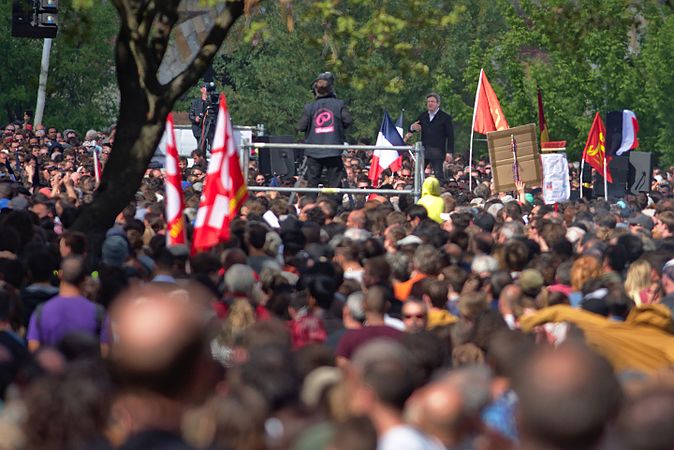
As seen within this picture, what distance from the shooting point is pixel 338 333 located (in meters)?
8.69

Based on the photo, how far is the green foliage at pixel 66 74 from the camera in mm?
37156

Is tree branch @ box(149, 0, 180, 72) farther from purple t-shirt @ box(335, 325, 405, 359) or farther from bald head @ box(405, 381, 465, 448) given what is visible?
bald head @ box(405, 381, 465, 448)

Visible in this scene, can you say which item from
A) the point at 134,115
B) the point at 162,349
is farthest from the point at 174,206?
the point at 162,349

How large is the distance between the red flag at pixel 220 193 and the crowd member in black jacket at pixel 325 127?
559 centimetres

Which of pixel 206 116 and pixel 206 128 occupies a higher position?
pixel 206 116

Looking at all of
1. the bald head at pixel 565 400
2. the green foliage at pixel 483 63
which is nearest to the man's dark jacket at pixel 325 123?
the green foliage at pixel 483 63

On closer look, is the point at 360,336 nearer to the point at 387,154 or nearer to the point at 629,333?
the point at 629,333

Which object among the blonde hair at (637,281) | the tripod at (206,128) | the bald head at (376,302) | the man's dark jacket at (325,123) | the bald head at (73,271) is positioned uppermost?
the man's dark jacket at (325,123)

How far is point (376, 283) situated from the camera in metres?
9.74

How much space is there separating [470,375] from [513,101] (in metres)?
33.7

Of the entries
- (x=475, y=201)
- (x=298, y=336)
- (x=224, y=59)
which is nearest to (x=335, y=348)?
(x=298, y=336)

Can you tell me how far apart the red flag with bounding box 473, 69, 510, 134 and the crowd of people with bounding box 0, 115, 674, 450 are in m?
6.49

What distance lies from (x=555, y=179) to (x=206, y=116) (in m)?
11.4

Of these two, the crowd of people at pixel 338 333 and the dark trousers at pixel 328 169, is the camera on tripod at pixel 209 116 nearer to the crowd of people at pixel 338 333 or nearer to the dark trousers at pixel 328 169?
the dark trousers at pixel 328 169
